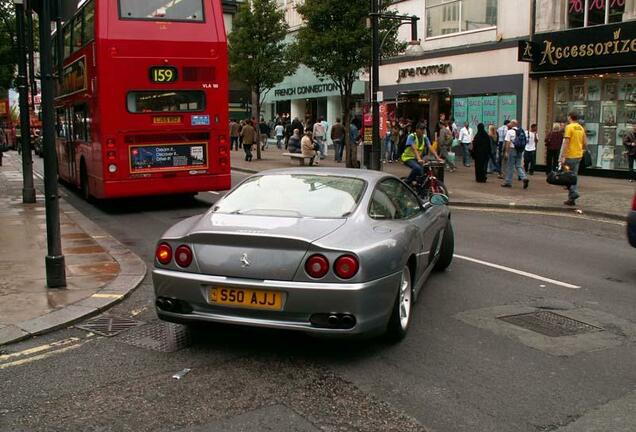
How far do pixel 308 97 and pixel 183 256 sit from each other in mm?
33192

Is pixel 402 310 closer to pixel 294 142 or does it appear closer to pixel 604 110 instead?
pixel 604 110

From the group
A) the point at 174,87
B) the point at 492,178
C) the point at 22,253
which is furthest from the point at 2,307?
the point at 492,178

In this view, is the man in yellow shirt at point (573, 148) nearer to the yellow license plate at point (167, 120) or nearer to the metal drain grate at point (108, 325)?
the yellow license plate at point (167, 120)

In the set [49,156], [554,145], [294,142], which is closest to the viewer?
[49,156]

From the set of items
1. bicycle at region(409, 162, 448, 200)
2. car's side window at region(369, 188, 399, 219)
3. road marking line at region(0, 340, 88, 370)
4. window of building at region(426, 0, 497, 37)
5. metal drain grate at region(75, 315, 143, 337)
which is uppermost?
window of building at region(426, 0, 497, 37)

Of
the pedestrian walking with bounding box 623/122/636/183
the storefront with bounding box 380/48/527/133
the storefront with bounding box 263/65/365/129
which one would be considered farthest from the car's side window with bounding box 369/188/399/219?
the storefront with bounding box 263/65/365/129

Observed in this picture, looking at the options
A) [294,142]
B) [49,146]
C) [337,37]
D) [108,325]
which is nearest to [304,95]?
[294,142]

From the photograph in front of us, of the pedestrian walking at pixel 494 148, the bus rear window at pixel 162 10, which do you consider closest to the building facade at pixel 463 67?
the pedestrian walking at pixel 494 148

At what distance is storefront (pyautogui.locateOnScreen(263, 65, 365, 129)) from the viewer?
3447 centimetres

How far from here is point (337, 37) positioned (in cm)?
1983

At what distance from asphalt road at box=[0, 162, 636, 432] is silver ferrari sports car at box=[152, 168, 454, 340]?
34 cm

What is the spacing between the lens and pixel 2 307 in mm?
6141

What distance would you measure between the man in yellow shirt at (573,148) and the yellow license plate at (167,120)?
27.0ft

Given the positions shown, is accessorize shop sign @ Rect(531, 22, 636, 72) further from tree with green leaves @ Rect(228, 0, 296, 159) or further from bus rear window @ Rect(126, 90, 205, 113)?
bus rear window @ Rect(126, 90, 205, 113)
